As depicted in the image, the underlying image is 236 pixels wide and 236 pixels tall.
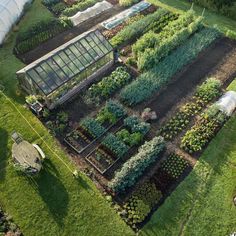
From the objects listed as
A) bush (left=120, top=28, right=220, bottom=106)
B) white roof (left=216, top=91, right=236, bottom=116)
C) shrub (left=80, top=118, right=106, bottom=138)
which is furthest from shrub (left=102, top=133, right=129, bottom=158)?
white roof (left=216, top=91, right=236, bottom=116)

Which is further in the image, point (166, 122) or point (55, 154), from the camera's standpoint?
point (166, 122)

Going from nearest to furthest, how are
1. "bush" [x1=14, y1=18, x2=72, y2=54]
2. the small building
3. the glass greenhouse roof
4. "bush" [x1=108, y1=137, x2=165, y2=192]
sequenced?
"bush" [x1=108, y1=137, x2=165, y2=192] → the small building → the glass greenhouse roof → "bush" [x1=14, y1=18, x2=72, y2=54]

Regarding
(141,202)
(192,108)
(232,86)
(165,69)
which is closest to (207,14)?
(232,86)

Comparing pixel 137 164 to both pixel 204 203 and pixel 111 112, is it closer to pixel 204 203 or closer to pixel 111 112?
pixel 204 203

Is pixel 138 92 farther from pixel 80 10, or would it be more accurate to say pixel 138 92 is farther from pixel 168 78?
pixel 80 10

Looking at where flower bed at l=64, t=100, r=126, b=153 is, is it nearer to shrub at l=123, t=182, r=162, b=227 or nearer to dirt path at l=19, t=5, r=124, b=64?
shrub at l=123, t=182, r=162, b=227

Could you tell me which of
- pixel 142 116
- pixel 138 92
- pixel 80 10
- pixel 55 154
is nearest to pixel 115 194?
pixel 55 154

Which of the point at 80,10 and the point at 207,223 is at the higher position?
the point at 80,10
